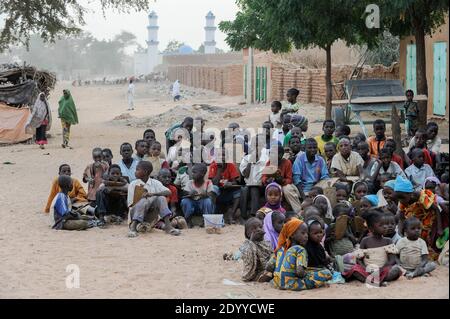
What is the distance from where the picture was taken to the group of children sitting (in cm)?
681

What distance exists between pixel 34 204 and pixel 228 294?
18.7 feet

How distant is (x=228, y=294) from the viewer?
655 cm

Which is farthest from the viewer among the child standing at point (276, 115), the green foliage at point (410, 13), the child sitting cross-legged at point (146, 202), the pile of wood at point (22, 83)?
the pile of wood at point (22, 83)

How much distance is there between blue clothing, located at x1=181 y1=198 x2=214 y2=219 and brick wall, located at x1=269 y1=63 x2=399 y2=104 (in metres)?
15.0

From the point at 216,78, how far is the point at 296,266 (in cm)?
4396

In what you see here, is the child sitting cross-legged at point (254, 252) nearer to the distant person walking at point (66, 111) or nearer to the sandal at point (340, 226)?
the sandal at point (340, 226)

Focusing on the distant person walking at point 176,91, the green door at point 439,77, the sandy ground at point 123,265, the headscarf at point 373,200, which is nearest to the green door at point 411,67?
the green door at point 439,77

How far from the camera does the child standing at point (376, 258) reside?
6574 millimetres

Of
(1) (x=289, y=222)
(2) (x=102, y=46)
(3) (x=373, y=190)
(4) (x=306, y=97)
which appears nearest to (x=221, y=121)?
(4) (x=306, y=97)

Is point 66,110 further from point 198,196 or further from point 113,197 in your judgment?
point 198,196

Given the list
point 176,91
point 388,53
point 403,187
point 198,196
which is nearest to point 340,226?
point 403,187

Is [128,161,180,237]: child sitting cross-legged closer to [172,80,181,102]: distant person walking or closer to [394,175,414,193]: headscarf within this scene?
[394,175,414,193]: headscarf

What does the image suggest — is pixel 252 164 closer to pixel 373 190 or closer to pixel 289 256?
pixel 373 190

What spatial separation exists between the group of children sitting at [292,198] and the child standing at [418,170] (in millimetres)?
12
